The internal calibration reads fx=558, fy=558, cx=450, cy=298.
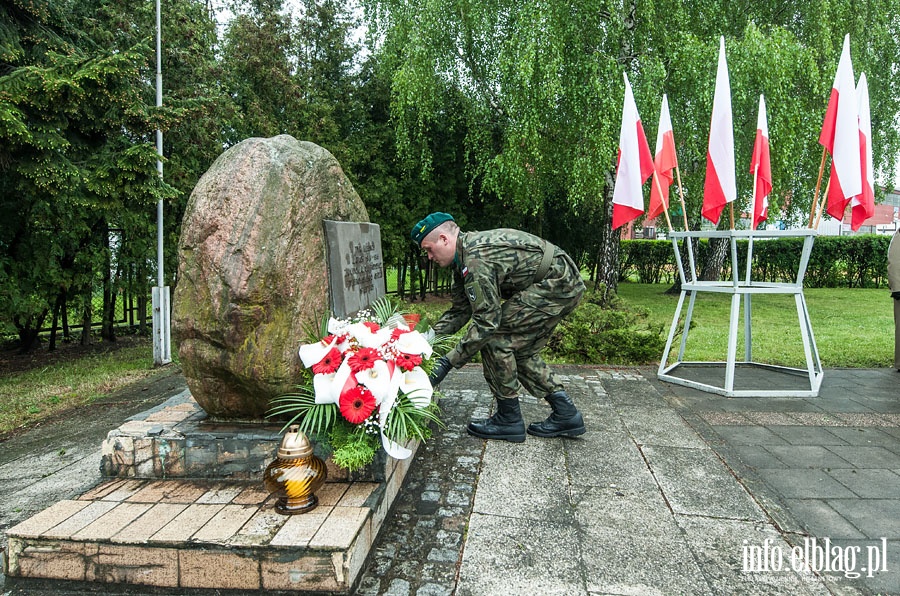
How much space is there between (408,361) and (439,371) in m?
0.40

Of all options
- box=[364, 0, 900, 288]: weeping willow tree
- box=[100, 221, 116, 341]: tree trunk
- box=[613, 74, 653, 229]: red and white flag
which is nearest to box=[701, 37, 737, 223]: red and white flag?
box=[613, 74, 653, 229]: red and white flag

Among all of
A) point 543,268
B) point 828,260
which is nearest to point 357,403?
point 543,268

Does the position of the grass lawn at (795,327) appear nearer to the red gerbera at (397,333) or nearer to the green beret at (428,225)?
the green beret at (428,225)

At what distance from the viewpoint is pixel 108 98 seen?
216 inches

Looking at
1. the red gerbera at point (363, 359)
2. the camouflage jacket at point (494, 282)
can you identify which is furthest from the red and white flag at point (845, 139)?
the red gerbera at point (363, 359)

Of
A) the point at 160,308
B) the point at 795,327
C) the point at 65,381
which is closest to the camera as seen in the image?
the point at 65,381

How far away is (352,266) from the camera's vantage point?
351 centimetres

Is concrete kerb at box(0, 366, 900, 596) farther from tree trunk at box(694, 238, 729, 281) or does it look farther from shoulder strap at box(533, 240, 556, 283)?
tree trunk at box(694, 238, 729, 281)

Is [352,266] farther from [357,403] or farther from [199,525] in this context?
[199,525]

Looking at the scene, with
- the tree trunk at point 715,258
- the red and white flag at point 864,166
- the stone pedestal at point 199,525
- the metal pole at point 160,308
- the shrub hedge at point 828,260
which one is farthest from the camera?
the shrub hedge at point 828,260

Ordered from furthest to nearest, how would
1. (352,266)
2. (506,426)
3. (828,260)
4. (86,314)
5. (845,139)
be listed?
(828,260) < (86,314) < (845,139) < (506,426) < (352,266)

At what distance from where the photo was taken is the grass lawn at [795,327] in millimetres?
7082

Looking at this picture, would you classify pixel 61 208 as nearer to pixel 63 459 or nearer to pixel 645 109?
pixel 63 459

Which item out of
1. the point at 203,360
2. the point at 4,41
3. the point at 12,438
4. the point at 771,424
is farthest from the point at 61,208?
the point at 771,424
